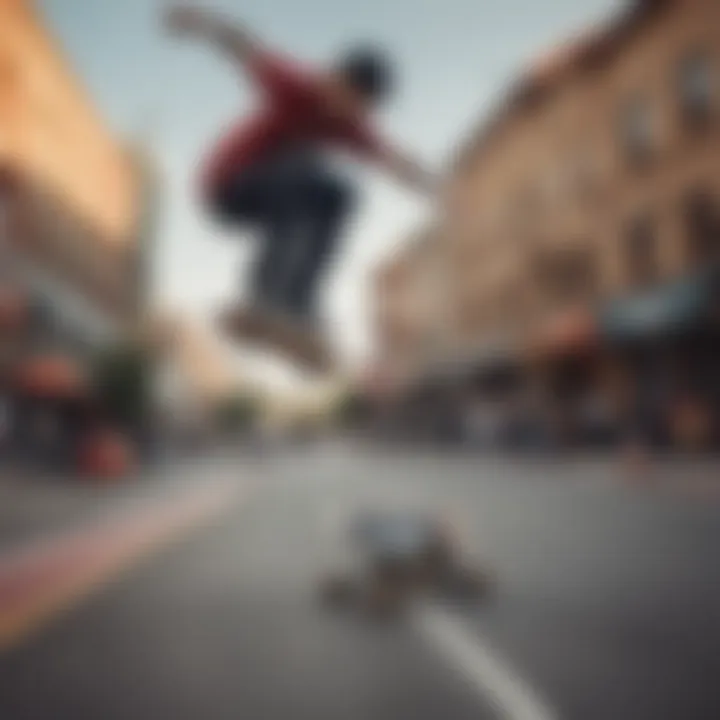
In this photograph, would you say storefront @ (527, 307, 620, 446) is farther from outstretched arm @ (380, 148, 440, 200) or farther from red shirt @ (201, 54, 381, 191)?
red shirt @ (201, 54, 381, 191)

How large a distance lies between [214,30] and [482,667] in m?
2.21

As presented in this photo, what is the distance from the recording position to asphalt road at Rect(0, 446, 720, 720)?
2.21 metres

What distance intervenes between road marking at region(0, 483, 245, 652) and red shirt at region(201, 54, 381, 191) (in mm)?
1523

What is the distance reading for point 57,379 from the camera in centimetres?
261

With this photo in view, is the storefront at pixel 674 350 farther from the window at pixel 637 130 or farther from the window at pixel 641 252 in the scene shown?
the window at pixel 637 130

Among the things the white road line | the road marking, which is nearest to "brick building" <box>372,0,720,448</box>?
the white road line

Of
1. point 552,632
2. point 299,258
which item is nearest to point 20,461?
point 299,258

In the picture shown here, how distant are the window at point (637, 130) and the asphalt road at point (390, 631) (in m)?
1.41

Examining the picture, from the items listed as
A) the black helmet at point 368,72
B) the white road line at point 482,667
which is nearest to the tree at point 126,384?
the black helmet at point 368,72

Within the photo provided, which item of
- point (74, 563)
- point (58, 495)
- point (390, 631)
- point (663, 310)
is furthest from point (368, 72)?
point (74, 563)

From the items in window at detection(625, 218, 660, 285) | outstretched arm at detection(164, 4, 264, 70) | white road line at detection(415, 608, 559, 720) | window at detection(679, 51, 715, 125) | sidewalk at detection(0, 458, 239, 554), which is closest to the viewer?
white road line at detection(415, 608, 559, 720)

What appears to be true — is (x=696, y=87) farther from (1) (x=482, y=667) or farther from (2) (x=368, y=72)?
(1) (x=482, y=667)

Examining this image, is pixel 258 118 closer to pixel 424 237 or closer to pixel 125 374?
pixel 424 237

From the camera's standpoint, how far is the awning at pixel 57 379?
8.43ft
